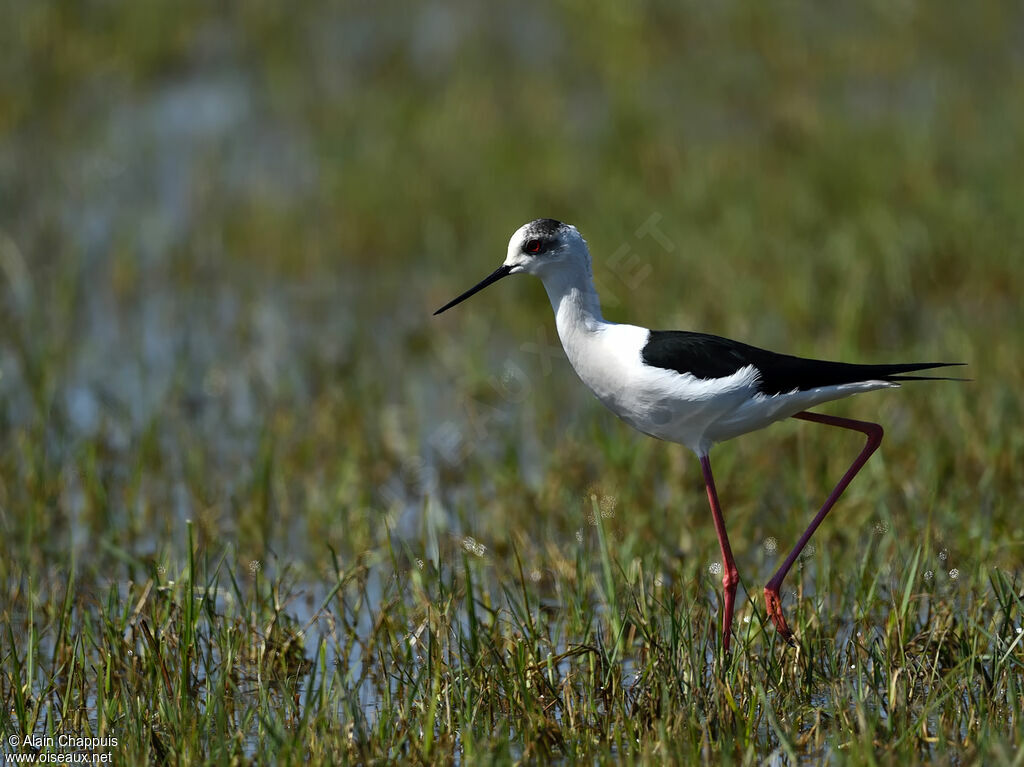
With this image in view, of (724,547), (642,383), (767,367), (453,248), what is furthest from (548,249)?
(453,248)

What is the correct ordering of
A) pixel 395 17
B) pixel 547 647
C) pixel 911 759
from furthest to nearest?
pixel 395 17 → pixel 547 647 → pixel 911 759

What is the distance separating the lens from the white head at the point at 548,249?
→ 13.2ft

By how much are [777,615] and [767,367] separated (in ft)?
2.21

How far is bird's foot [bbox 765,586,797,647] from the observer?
155 inches

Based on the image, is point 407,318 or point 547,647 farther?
point 407,318

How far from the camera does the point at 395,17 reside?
488 inches

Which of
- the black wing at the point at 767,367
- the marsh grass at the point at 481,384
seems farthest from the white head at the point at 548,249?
the marsh grass at the point at 481,384

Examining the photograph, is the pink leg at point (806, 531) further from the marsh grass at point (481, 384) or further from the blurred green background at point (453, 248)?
the blurred green background at point (453, 248)

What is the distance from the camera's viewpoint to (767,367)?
394cm

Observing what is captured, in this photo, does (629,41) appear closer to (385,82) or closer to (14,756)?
(385,82)

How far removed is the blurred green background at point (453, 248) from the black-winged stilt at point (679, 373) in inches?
36.3

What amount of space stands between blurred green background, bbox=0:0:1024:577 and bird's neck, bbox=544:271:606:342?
91 cm

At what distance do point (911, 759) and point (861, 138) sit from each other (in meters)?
6.51

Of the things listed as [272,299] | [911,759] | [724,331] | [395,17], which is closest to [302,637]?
[911,759]
